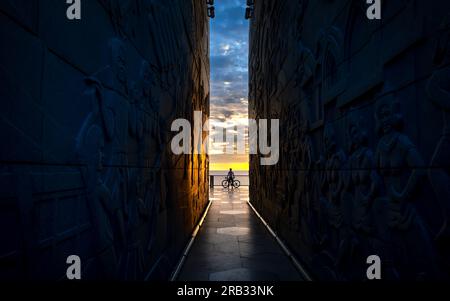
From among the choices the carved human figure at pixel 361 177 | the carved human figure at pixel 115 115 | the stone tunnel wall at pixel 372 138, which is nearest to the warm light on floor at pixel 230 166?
the stone tunnel wall at pixel 372 138

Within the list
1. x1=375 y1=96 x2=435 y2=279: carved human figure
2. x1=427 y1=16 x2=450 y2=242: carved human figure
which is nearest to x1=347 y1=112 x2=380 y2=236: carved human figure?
x1=375 y1=96 x2=435 y2=279: carved human figure

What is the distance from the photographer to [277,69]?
626 centimetres

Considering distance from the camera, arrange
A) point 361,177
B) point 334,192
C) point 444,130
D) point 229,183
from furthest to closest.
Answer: point 229,183
point 334,192
point 361,177
point 444,130

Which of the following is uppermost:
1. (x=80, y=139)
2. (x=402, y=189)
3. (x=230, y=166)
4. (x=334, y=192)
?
(x=80, y=139)

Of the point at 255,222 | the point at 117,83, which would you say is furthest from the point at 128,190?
the point at 255,222

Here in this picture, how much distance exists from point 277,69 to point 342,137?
3.95 metres

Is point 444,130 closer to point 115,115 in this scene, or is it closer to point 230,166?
point 115,115

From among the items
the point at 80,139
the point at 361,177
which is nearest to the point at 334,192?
the point at 361,177

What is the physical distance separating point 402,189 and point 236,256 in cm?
371

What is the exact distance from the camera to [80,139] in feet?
5.16

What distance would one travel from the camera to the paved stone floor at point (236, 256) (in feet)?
13.2

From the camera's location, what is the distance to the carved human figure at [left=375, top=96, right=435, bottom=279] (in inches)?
65.4

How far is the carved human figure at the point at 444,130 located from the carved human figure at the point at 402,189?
0.13 m
